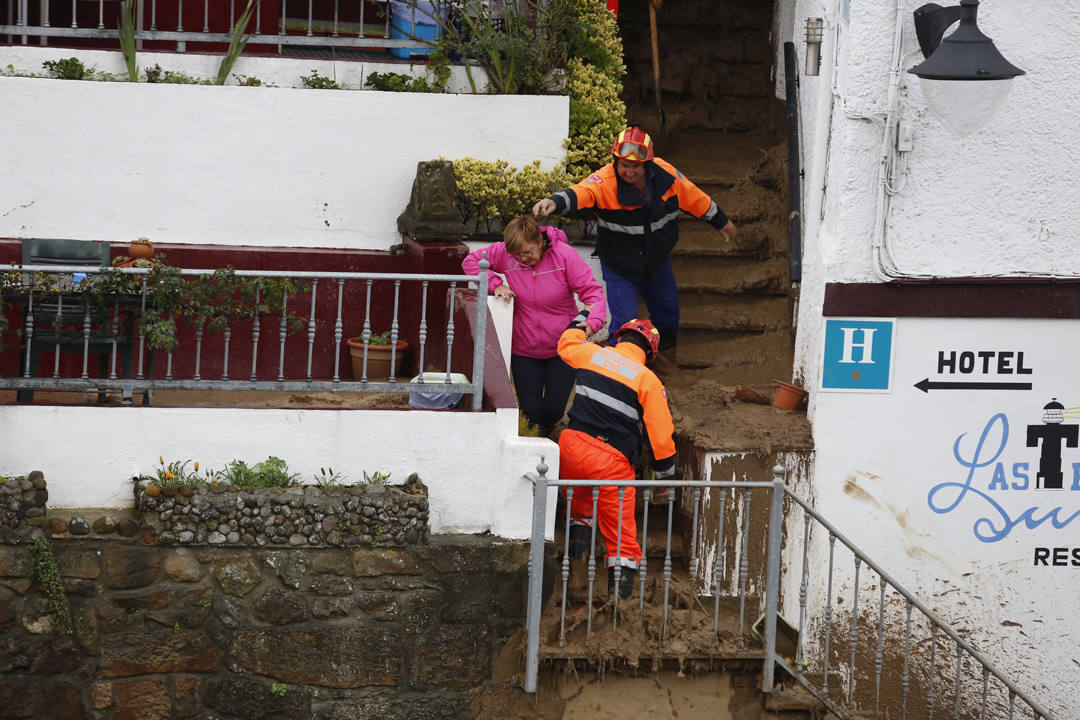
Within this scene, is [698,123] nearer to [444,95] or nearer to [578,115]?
[578,115]

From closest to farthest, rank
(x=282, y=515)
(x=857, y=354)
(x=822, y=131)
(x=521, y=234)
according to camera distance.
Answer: (x=282, y=515) → (x=521, y=234) → (x=857, y=354) → (x=822, y=131)

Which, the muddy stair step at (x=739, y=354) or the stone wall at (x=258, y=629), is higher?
the muddy stair step at (x=739, y=354)

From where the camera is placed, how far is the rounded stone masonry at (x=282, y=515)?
25.1 feet

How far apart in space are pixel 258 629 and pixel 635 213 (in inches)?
136

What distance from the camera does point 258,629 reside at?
7777mm

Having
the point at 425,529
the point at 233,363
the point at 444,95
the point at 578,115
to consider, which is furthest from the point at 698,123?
the point at 425,529

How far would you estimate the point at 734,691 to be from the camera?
26.5 feet

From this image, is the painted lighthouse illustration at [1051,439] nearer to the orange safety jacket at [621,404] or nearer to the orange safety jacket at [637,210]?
the orange safety jacket at [637,210]

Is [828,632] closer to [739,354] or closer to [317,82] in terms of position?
[739,354]

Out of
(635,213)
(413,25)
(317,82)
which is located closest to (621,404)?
(635,213)

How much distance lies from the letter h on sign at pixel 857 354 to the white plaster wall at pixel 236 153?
2866 millimetres

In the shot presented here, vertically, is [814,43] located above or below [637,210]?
above

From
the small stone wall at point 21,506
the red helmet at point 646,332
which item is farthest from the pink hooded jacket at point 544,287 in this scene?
the small stone wall at point 21,506

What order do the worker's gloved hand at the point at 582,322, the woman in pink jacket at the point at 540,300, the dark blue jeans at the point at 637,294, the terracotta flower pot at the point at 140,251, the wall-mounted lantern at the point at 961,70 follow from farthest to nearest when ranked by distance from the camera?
1. the terracotta flower pot at the point at 140,251
2. the dark blue jeans at the point at 637,294
3. the woman in pink jacket at the point at 540,300
4. the worker's gloved hand at the point at 582,322
5. the wall-mounted lantern at the point at 961,70
